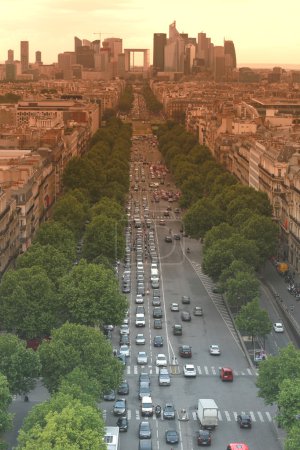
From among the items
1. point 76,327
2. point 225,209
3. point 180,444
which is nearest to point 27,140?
point 225,209

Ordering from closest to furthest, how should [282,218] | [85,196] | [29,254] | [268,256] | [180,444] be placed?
[180,444] < [29,254] < [268,256] < [282,218] < [85,196]

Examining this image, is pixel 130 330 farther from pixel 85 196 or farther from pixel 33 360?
pixel 85 196

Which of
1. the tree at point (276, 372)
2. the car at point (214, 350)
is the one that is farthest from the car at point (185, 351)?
the tree at point (276, 372)

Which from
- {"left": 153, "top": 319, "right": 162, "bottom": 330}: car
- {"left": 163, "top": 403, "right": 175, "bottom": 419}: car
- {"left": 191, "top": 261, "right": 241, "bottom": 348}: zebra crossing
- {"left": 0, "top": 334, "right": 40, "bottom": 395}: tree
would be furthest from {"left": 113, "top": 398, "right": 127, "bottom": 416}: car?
{"left": 153, "top": 319, "right": 162, "bottom": 330}: car

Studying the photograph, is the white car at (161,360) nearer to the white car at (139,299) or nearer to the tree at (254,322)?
the tree at (254,322)

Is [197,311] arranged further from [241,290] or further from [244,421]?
[244,421]

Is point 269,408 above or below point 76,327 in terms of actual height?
below

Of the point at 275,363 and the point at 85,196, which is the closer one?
the point at 275,363

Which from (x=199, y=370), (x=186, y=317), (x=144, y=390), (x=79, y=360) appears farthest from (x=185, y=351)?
(x=79, y=360)
